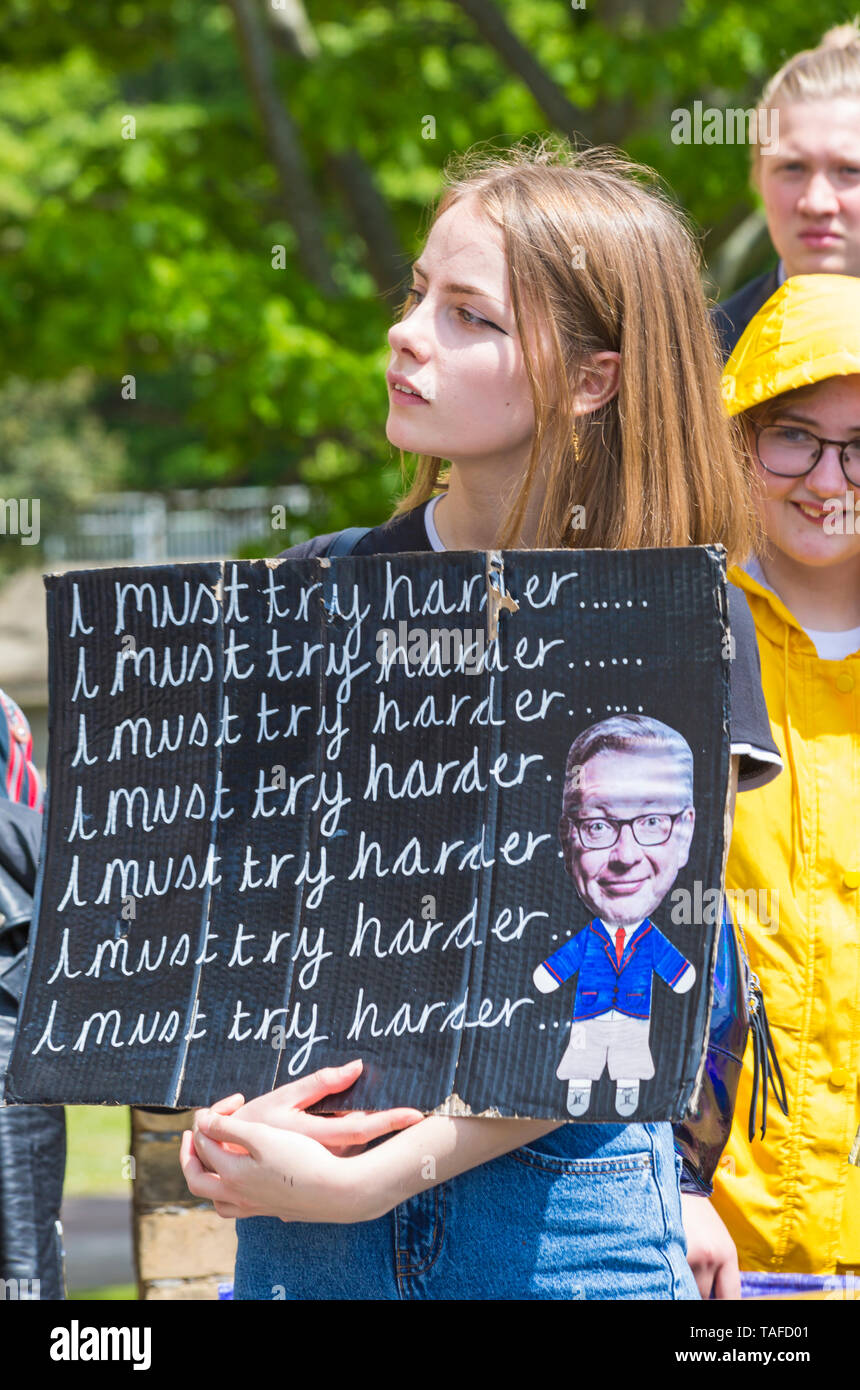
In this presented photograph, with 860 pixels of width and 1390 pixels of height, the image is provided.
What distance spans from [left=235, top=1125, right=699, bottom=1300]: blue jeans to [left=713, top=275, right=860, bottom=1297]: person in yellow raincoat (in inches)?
17.8

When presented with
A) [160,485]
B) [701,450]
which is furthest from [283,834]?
[160,485]

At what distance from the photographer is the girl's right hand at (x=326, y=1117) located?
60.1 inches

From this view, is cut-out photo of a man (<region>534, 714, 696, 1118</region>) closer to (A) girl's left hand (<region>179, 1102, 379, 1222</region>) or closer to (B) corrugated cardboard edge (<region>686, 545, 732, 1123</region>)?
(B) corrugated cardboard edge (<region>686, 545, 732, 1123</region>)

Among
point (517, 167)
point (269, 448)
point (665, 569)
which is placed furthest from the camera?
point (269, 448)

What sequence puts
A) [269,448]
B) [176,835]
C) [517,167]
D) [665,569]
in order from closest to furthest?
[665,569], [176,835], [517,167], [269,448]

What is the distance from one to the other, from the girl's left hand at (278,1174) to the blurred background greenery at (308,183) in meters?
3.85

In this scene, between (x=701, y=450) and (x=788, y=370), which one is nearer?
(x=701, y=450)

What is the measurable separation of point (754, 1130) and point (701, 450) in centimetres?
87

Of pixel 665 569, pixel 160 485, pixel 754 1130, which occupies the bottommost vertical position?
pixel 754 1130

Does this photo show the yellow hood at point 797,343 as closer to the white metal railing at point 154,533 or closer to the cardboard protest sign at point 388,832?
the cardboard protest sign at point 388,832

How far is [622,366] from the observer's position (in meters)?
1.73

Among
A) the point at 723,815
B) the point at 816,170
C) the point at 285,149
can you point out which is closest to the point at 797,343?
the point at 723,815

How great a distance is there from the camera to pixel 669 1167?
5.47 ft

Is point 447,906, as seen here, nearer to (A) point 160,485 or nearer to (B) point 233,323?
(B) point 233,323
